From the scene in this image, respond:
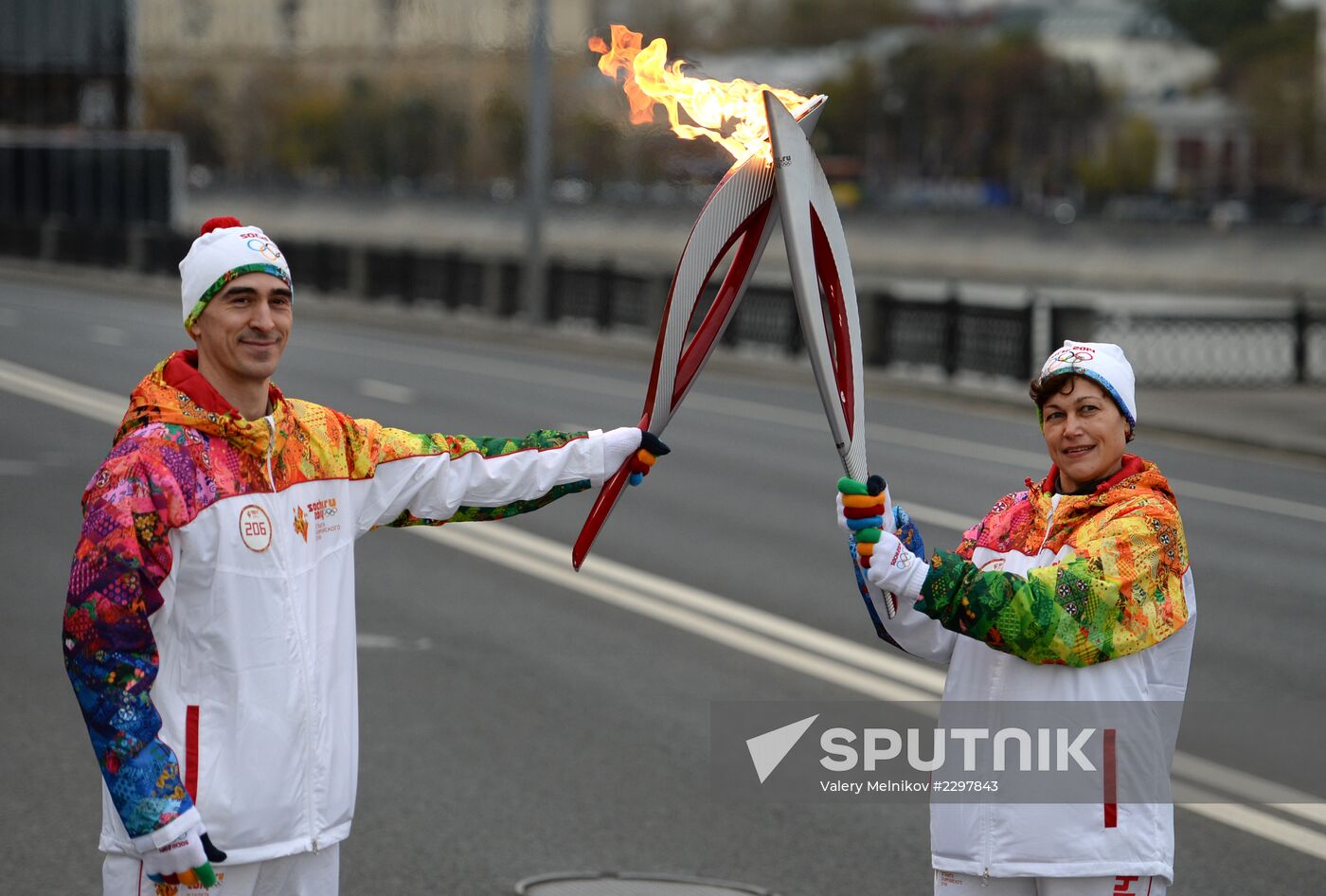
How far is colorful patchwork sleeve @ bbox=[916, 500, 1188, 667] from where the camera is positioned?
132 inches

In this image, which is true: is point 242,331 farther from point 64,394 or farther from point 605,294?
point 605,294

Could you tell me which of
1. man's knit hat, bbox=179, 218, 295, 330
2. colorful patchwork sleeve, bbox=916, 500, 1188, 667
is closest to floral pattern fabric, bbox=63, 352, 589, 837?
man's knit hat, bbox=179, 218, 295, 330

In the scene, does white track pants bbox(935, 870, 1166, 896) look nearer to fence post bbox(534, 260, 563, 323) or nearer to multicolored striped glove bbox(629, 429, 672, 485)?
multicolored striped glove bbox(629, 429, 672, 485)

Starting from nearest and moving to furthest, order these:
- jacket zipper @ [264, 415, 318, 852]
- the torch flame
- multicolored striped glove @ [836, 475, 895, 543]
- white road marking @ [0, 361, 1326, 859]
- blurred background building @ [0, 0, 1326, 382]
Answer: jacket zipper @ [264, 415, 318, 852]
multicolored striped glove @ [836, 475, 895, 543]
the torch flame
white road marking @ [0, 361, 1326, 859]
blurred background building @ [0, 0, 1326, 382]

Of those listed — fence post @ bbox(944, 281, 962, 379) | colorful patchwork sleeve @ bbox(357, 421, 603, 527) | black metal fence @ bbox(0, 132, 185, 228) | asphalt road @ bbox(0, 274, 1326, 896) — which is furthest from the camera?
black metal fence @ bbox(0, 132, 185, 228)

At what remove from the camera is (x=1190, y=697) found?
7.74 m

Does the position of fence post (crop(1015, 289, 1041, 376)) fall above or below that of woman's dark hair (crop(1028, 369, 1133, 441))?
below

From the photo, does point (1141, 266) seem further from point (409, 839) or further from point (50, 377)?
point (409, 839)

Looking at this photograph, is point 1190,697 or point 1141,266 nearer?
point 1190,697

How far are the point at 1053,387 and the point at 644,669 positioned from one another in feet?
14.9

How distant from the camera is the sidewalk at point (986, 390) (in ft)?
57.2

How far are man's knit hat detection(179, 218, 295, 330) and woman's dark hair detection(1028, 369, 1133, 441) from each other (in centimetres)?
148

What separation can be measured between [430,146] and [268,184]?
1472cm

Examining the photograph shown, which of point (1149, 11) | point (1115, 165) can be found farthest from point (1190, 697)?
point (1149, 11)
